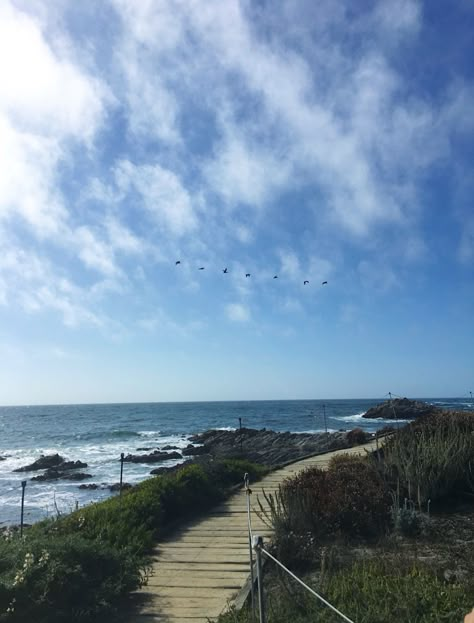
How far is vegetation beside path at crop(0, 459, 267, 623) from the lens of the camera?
476 centimetres

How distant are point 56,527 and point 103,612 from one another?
2.14 meters

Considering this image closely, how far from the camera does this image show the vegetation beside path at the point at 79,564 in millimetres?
4758

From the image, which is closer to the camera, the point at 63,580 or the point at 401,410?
the point at 63,580

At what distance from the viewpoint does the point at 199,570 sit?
22.0 ft

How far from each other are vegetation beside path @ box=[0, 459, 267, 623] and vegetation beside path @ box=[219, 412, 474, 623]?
4.69 ft

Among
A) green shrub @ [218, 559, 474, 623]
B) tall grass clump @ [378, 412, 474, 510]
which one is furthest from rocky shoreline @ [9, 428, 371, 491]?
green shrub @ [218, 559, 474, 623]

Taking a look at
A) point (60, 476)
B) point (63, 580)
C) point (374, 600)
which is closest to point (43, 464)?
point (60, 476)

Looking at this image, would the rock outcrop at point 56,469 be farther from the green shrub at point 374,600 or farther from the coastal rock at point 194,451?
the green shrub at point 374,600

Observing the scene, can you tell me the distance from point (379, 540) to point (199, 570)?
2.44 m

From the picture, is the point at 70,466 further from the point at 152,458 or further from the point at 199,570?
the point at 199,570

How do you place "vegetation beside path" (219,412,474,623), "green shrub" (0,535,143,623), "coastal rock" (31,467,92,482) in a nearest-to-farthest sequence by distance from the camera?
"vegetation beside path" (219,412,474,623) → "green shrub" (0,535,143,623) → "coastal rock" (31,467,92,482)

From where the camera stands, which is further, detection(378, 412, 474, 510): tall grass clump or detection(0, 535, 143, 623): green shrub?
detection(378, 412, 474, 510): tall grass clump

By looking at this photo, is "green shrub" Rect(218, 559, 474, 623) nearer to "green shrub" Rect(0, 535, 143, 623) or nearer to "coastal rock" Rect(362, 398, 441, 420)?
"green shrub" Rect(0, 535, 143, 623)

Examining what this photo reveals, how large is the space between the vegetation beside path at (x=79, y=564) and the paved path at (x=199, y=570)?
261 mm
